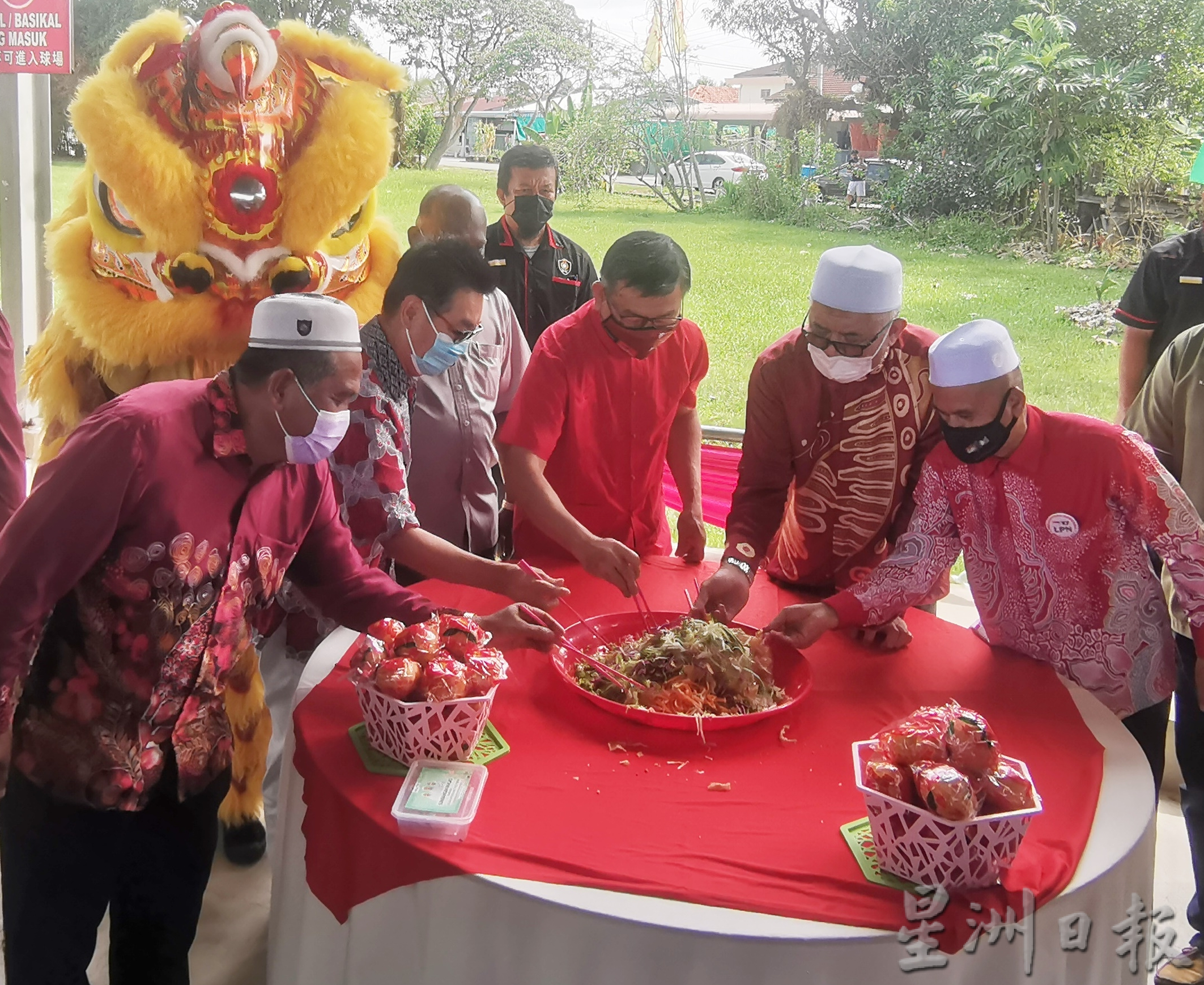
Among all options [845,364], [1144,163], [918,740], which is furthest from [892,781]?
[1144,163]

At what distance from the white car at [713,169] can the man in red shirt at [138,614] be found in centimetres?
366

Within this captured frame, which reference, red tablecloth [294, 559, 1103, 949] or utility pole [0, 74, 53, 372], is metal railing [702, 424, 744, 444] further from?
utility pole [0, 74, 53, 372]

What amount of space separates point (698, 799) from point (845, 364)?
1.04 meters

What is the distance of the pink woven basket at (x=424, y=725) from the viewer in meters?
1.57

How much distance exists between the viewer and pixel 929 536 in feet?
6.97

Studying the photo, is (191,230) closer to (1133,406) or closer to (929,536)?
(929,536)

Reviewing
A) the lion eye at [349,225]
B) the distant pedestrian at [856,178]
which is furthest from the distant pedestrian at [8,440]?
the distant pedestrian at [856,178]

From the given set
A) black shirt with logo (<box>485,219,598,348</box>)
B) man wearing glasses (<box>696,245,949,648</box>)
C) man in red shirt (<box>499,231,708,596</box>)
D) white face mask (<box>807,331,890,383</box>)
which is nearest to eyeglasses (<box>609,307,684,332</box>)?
man in red shirt (<box>499,231,708,596</box>)

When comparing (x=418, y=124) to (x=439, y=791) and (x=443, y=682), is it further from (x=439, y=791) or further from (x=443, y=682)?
(x=439, y=791)

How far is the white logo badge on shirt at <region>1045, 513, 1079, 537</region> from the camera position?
1956 mm

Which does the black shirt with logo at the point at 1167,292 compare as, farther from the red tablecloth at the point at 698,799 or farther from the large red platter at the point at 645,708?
the large red platter at the point at 645,708

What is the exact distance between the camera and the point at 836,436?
2.37 m

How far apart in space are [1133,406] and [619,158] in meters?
3.03

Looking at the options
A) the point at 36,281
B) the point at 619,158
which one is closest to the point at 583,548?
the point at 619,158
